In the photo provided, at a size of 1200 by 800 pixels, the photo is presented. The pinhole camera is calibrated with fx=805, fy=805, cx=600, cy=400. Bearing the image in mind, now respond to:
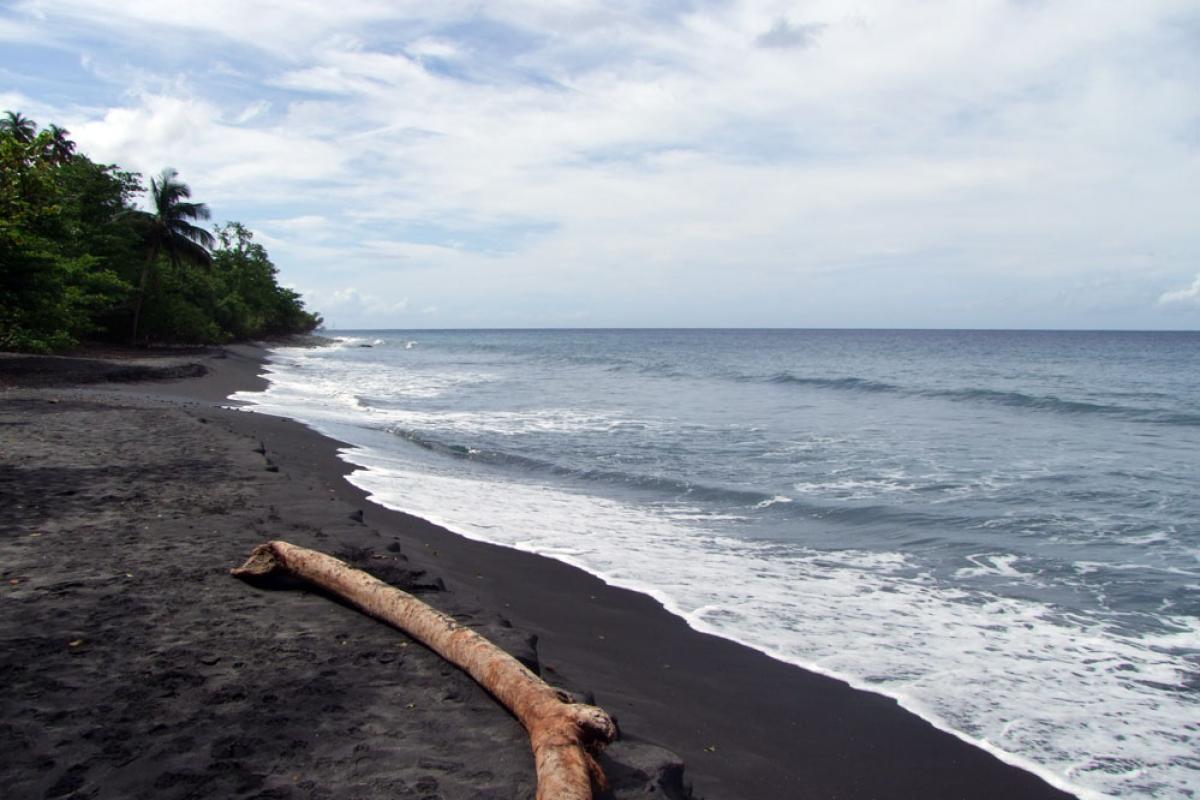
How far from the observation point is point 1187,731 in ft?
15.5

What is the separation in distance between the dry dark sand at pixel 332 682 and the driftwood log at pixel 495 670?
108 millimetres

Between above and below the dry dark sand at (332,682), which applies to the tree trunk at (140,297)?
above

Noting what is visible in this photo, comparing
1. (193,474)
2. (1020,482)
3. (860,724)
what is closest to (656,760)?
(860,724)

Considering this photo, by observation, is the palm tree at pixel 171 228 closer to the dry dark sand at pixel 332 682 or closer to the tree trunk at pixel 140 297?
the tree trunk at pixel 140 297

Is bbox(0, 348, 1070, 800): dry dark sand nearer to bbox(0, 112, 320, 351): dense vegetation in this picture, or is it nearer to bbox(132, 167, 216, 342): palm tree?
bbox(0, 112, 320, 351): dense vegetation

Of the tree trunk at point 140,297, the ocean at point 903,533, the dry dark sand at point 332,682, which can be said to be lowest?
the ocean at point 903,533

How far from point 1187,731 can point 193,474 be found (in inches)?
338

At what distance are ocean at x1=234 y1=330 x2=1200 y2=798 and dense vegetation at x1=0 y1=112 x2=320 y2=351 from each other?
5.36m

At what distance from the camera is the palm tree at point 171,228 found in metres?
35.9

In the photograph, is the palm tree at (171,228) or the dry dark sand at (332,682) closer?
the dry dark sand at (332,682)

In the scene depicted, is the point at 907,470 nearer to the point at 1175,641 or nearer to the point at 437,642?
the point at 1175,641

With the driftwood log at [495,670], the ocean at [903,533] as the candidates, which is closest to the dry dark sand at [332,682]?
the driftwood log at [495,670]

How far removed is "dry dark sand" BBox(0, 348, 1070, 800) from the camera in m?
3.23

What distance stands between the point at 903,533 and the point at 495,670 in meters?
6.99
